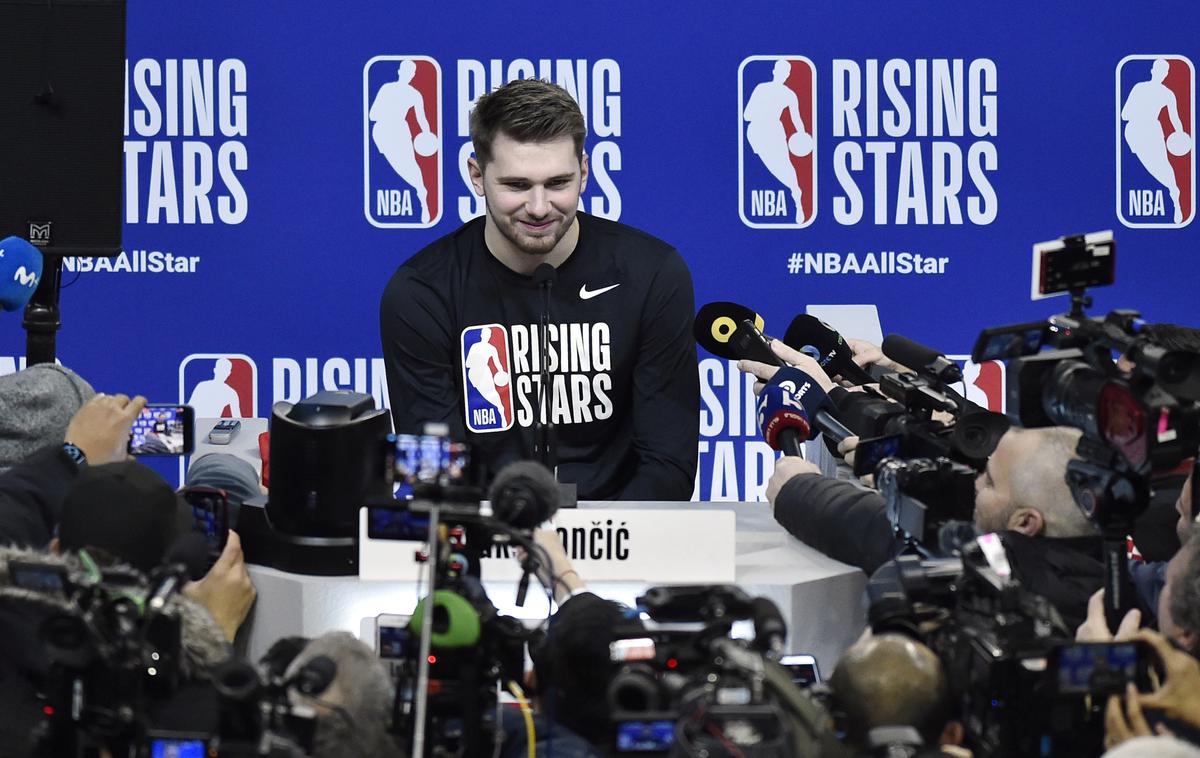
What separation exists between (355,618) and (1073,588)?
46.0 inches

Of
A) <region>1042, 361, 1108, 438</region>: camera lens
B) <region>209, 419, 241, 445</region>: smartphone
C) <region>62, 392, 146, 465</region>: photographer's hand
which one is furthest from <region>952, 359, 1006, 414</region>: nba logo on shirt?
<region>62, 392, 146, 465</region>: photographer's hand

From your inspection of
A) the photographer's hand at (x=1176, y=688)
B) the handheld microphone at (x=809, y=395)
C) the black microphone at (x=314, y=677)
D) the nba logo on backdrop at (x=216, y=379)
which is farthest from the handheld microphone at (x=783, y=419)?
the nba logo on backdrop at (x=216, y=379)

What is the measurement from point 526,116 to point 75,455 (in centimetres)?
134

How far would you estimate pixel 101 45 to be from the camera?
14.6 feet

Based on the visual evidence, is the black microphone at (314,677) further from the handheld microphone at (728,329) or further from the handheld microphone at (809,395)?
the handheld microphone at (728,329)

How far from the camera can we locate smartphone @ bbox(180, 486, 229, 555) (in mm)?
2621

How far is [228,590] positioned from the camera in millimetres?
2613

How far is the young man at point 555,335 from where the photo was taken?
12.2 feet

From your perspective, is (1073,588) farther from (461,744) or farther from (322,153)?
(322,153)

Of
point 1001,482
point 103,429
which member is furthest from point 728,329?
point 103,429

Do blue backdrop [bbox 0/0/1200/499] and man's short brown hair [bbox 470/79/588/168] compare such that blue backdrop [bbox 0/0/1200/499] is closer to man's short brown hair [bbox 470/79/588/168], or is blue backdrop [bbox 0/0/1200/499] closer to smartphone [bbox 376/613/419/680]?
man's short brown hair [bbox 470/79/588/168]

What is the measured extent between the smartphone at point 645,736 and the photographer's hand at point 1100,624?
2.33 ft

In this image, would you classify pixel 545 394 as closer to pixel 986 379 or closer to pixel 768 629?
pixel 768 629

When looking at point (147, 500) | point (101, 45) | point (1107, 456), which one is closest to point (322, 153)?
point (101, 45)
